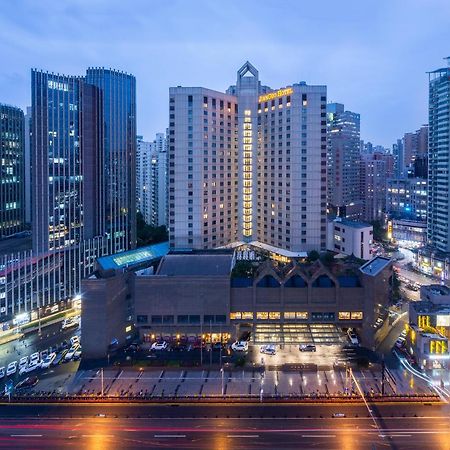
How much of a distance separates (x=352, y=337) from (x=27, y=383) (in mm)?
44500

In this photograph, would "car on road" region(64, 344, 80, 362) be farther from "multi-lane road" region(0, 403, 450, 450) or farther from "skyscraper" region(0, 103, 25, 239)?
"skyscraper" region(0, 103, 25, 239)

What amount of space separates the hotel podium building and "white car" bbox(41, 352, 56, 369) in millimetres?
45848

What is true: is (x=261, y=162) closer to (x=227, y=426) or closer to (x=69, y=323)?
(x=69, y=323)

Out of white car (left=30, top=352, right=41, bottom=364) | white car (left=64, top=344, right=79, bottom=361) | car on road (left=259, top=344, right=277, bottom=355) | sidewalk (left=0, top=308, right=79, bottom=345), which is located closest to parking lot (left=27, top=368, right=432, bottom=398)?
white car (left=64, top=344, right=79, bottom=361)

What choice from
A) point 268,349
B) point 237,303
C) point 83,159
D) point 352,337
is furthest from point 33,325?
point 352,337

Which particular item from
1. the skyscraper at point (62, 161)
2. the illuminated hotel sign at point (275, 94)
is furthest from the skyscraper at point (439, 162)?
the skyscraper at point (62, 161)

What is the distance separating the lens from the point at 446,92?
4301 inches

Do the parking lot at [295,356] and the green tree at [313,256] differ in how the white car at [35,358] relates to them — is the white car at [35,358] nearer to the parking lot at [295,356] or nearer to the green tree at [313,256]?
the parking lot at [295,356]

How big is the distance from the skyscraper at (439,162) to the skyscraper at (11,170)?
111 metres

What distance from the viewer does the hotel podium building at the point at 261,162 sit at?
104m

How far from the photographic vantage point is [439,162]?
111250 mm

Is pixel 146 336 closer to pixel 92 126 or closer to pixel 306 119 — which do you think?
pixel 92 126

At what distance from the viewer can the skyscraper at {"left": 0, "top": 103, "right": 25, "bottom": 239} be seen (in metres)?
123

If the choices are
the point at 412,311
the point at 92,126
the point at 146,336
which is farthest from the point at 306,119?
the point at 146,336
